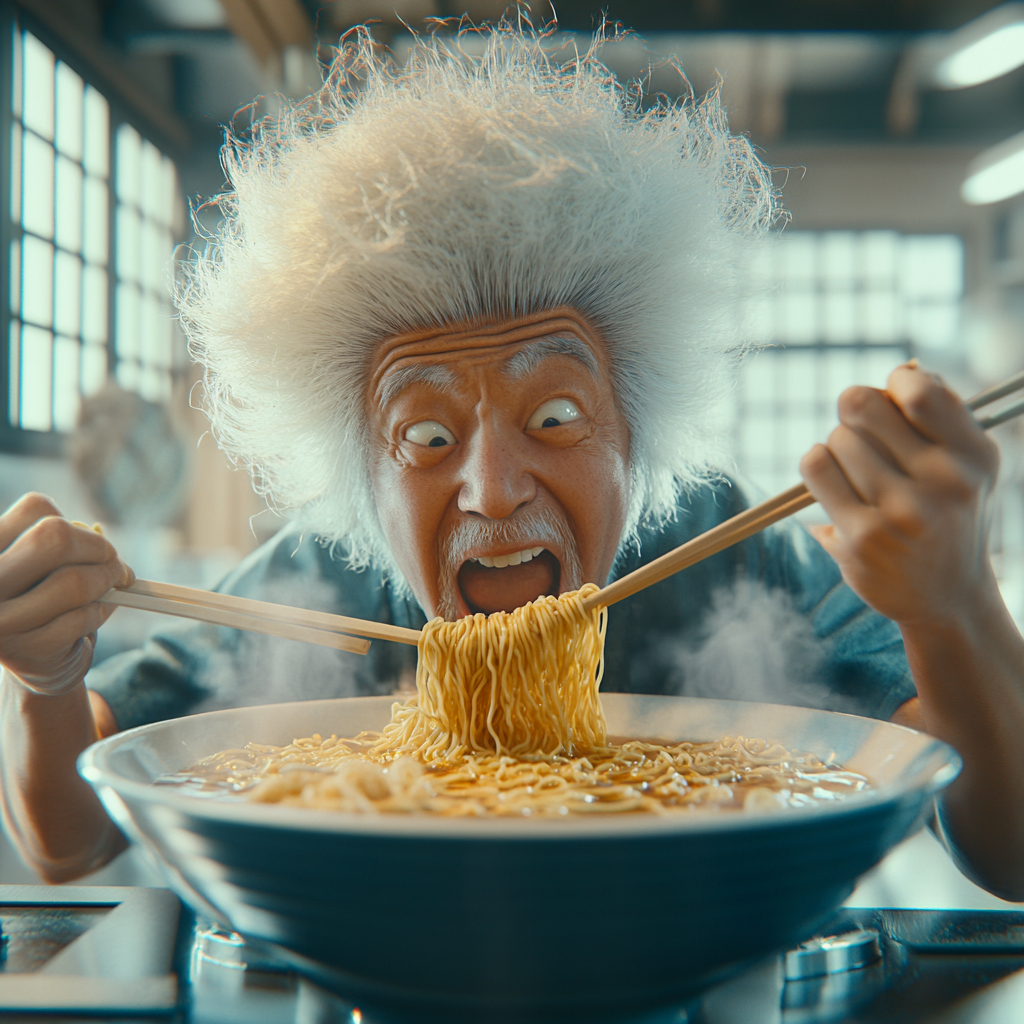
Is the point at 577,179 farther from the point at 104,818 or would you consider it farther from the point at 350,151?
the point at 104,818

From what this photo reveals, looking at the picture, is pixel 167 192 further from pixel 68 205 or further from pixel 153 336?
pixel 68 205

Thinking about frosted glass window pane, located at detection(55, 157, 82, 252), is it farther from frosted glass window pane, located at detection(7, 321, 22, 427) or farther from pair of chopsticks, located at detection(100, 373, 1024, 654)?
pair of chopsticks, located at detection(100, 373, 1024, 654)

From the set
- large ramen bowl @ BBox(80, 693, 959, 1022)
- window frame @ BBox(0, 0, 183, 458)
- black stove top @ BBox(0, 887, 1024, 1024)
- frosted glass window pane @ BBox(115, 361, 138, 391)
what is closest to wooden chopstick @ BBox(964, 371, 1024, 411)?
large ramen bowl @ BBox(80, 693, 959, 1022)

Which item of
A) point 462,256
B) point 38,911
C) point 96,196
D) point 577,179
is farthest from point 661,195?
point 96,196

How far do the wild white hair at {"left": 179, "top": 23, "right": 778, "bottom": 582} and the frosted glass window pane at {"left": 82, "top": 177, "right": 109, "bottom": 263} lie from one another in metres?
5.08

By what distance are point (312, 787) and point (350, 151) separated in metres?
0.71

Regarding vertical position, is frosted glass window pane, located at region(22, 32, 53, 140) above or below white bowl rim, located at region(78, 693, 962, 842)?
above

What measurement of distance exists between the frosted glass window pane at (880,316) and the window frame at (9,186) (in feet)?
21.2

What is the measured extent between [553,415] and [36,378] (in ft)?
16.0

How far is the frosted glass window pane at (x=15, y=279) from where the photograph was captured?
4445 mm

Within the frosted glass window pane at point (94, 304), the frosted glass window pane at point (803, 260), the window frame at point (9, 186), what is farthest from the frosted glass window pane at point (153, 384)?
the frosted glass window pane at point (803, 260)

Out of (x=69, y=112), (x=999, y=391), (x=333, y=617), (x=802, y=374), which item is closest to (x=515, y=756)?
(x=333, y=617)

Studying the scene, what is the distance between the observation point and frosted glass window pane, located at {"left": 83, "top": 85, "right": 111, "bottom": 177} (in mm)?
5410

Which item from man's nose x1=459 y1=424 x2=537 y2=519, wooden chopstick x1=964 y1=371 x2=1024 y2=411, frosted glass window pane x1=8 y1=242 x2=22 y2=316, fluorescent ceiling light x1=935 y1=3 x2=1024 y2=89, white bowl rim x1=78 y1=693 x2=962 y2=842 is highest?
fluorescent ceiling light x1=935 y1=3 x2=1024 y2=89
